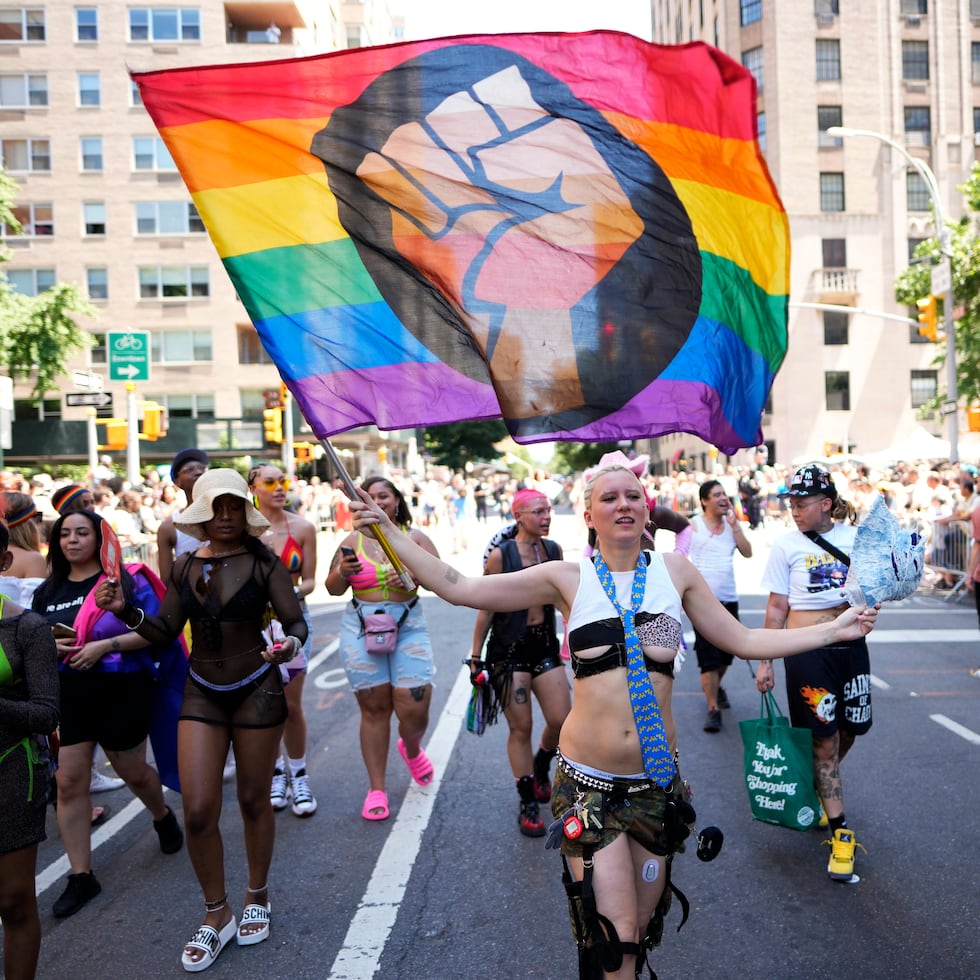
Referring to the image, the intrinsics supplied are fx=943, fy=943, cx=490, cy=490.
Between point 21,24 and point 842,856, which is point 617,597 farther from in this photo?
point 21,24

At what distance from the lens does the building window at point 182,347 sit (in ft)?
138

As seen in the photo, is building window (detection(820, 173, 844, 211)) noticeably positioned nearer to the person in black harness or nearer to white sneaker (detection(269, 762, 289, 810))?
the person in black harness

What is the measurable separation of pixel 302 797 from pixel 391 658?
102 centimetres

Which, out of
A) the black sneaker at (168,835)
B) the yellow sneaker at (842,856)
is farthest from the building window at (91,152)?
the yellow sneaker at (842,856)

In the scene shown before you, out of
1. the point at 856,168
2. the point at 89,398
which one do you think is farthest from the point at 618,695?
the point at 856,168

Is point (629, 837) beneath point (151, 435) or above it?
beneath

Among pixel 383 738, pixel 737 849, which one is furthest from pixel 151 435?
pixel 737 849

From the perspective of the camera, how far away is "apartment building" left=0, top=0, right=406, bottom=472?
40219mm

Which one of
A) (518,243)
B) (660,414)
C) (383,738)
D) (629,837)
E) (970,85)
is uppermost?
(970,85)

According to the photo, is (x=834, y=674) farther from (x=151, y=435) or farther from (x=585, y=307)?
(x=151, y=435)

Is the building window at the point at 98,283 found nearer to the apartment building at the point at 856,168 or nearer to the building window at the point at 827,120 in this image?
the apartment building at the point at 856,168

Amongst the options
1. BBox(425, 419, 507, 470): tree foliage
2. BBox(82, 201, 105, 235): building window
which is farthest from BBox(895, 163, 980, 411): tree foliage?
BBox(425, 419, 507, 470): tree foliage

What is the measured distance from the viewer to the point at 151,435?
78.4 feet

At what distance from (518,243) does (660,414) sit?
0.98 meters
